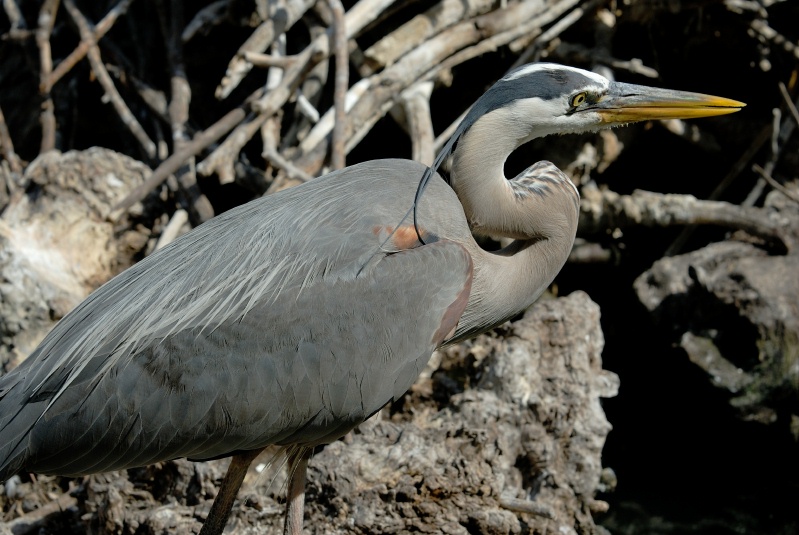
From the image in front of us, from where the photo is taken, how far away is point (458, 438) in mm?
3826

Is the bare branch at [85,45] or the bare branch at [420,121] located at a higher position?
the bare branch at [85,45]

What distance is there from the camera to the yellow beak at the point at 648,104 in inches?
147

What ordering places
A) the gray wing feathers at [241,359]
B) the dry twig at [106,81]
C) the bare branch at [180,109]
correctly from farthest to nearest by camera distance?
the dry twig at [106,81] → the bare branch at [180,109] → the gray wing feathers at [241,359]

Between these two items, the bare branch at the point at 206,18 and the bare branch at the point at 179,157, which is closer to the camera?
the bare branch at the point at 179,157

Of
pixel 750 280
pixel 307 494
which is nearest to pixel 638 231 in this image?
pixel 750 280

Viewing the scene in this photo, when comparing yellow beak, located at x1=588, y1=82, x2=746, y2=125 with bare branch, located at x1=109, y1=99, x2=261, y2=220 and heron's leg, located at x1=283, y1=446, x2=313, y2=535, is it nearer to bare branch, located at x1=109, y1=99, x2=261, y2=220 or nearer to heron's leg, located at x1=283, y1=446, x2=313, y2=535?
heron's leg, located at x1=283, y1=446, x2=313, y2=535

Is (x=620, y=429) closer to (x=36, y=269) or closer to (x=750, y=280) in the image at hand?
(x=750, y=280)

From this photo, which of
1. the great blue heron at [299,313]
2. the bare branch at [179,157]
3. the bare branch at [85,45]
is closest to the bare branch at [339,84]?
the bare branch at [179,157]

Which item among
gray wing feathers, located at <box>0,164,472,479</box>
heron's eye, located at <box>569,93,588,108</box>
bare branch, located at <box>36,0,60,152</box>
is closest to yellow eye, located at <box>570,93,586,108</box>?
heron's eye, located at <box>569,93,588,108</box>

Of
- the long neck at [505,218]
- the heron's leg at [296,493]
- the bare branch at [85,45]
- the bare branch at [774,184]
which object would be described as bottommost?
the bare branch at [774,184]

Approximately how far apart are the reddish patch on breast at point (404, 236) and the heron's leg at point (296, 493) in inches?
31.9

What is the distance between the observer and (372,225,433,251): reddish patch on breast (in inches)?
138

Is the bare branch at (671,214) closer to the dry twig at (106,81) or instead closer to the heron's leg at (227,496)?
the dry twig at (106,81)

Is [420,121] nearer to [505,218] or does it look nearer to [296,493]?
[505,218]
